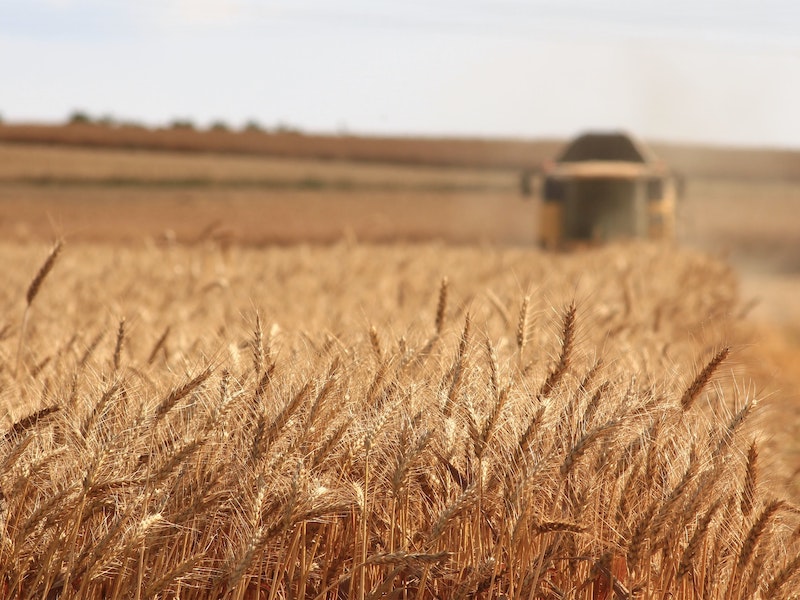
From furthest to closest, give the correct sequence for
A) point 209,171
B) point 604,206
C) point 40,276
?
point 209,171 < point 604,206 < point 40,276

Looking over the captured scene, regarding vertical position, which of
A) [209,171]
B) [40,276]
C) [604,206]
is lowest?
[209,171]

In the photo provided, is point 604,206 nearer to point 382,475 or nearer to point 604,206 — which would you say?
point 604,206

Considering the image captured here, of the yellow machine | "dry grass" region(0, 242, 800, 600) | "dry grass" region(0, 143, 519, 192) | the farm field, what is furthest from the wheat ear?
"dry grass" region(0, 143, 519, 192)

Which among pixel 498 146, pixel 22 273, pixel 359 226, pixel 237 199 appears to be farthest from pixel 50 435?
pixel 498 146

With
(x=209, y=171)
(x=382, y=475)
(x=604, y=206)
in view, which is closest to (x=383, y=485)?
(x=382, y=475)

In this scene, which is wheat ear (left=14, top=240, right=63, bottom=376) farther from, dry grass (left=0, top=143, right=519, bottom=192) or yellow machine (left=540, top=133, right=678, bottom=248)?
dry grass (left=0, top=143, right=519, bottom=192)

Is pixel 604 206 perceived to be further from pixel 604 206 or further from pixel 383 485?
pixel 383 485

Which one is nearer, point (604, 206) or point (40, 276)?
point (40, 276)

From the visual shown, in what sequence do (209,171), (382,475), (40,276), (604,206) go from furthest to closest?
(209,171), (604,206), (40,276), (382,475)

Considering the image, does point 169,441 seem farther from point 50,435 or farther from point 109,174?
point 109,174

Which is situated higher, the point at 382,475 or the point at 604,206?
the point at 382,475

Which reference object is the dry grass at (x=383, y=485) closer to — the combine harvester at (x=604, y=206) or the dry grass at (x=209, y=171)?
the combine harvester at (x=604, y=206)

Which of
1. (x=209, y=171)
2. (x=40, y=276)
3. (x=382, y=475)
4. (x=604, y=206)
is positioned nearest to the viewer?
(x=382, y=475)

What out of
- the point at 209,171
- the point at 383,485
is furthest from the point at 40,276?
the point at 209,171
